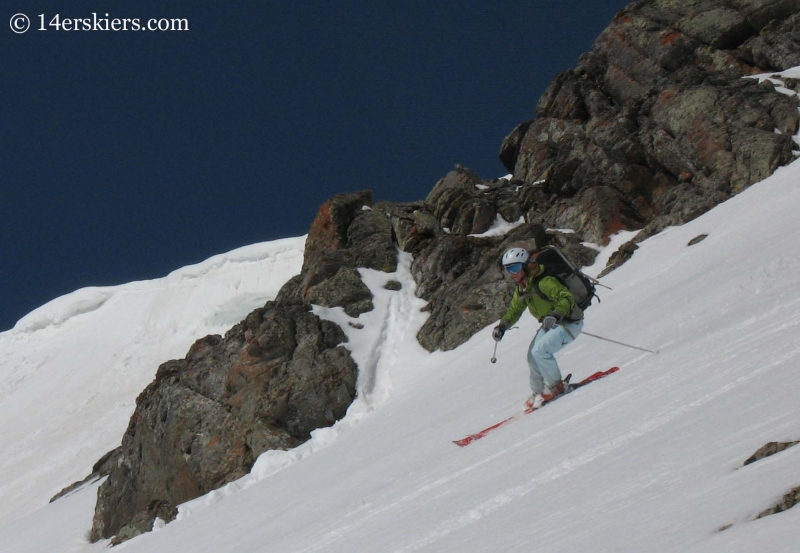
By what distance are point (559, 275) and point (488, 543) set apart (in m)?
5.82

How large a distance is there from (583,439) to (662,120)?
26272mm

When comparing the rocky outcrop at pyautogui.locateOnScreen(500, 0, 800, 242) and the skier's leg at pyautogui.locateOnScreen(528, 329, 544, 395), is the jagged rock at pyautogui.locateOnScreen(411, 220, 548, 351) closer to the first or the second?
the rocky outcrop at pyautogui.locateOnScreen(500, 0, 800, 242)

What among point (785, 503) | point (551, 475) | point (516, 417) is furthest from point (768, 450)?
point (516, 417)

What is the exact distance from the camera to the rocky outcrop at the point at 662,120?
1053 inches

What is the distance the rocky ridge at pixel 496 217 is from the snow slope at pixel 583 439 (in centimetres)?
124

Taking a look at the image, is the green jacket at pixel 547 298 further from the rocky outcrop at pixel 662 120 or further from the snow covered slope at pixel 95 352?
the snow covered slope at pixel 95 352

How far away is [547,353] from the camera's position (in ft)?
33.9

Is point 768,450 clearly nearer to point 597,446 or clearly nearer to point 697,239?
point 597,446

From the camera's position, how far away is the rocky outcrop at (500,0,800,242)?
2675cm

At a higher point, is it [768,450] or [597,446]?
[597,446]

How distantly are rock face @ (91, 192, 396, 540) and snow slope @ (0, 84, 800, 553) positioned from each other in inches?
39.7

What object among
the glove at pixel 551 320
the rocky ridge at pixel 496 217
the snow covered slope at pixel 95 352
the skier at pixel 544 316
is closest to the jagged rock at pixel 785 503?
the glove at pixel 551 320

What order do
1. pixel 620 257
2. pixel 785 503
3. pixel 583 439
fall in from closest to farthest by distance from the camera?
1. pixel 785 503
2. pixel 583 439
3. pixel 620 257

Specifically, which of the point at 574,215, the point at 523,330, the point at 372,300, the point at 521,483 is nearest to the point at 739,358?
the point at 521,483
